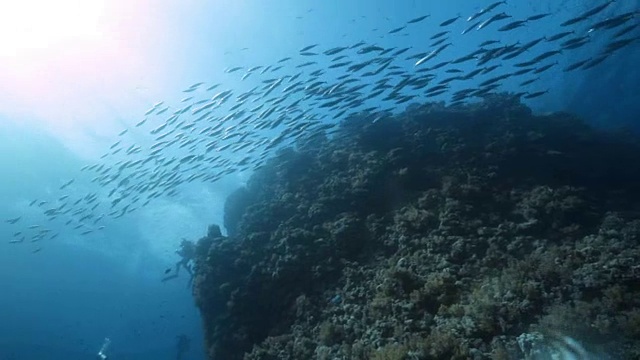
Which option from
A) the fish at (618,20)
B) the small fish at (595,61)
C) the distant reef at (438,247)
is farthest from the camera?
the small fish at (595,61)

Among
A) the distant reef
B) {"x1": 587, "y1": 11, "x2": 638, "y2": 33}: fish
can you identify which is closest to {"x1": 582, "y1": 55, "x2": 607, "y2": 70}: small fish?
{"x1": 587, "y1": 11, "x2": 638, "y2": 33}: fish

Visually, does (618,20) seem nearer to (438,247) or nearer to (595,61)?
(595,61)

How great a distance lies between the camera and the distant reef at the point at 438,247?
5984mm

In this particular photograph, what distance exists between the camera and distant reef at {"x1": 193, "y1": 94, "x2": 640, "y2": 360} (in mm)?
5984

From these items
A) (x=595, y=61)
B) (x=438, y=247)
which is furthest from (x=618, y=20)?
(x=438, y=247)

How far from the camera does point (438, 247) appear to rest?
905cm

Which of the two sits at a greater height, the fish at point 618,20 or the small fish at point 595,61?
the fish at point 618,20

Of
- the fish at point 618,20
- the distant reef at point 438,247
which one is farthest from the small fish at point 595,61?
the distant reef at point 438,247

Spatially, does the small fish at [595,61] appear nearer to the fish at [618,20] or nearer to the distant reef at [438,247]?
the fish at [618,20]

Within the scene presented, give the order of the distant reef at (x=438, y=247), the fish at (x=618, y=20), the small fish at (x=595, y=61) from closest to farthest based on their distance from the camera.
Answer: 1. the distant reef at (x=438, y=247)
2. the fish at (x=618, y=20)
3. the small fish at (x=595, y=61)

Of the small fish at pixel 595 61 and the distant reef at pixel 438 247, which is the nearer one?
the distant reef at pixel 438 247

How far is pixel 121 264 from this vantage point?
6156 cm

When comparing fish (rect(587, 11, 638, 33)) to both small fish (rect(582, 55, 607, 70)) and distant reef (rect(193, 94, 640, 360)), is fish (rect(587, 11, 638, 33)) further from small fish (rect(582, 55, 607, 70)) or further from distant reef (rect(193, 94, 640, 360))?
distant reef (rect(193, 94, 640, 360))

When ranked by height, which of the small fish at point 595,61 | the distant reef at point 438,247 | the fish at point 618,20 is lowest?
the distant reef at point 438,247
